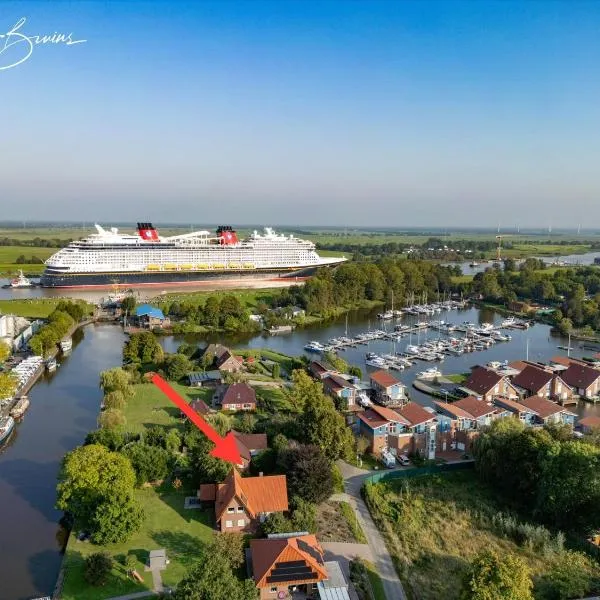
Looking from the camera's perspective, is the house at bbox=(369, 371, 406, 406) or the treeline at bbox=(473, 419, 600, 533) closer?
the treeline at bbox=(473, 419, 600, 533)

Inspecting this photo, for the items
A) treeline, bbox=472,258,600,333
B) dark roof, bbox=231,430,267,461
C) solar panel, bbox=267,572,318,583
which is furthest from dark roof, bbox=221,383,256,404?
treeline, bbox=472,258,600,333

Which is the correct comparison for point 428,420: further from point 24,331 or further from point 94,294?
point 94,294

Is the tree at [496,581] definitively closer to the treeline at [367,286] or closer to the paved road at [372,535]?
the paved road at [372,535]

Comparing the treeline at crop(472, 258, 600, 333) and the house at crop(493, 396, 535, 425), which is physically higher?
the treeline at crop(472, 258, 600, 333)

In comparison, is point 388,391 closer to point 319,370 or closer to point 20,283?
point 319,370

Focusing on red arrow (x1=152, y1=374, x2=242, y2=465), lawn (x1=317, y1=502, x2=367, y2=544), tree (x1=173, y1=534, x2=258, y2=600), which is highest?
tree (x1=173, y1=534, x2=258, y2=600)

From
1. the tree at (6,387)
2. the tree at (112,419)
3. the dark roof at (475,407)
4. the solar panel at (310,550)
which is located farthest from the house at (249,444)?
the tree at (6,387)

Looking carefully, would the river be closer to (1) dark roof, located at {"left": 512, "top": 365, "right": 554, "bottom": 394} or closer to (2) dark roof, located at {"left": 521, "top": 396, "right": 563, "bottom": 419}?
(1) dark roof, located at {"left": 512, "top": 365, "right": 554, "bottom": 394}

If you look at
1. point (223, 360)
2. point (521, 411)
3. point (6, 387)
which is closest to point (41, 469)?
point (6, 387)
